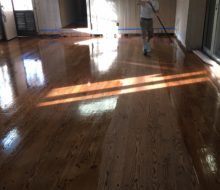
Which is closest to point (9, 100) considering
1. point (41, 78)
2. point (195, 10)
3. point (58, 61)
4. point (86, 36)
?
point (41, 78)

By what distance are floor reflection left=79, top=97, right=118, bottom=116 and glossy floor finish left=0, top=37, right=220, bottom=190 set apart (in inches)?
0.5

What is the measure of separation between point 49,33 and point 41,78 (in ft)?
14.1

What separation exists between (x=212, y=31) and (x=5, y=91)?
Result: 13.1ft

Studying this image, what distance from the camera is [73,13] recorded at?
9.38 metres

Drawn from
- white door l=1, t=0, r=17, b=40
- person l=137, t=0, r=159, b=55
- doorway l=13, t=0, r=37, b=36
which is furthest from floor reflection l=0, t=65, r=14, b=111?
doorway l=13, t=0, r=37, b=36

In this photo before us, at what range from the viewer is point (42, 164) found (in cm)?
224

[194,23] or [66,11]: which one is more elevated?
[66,11]

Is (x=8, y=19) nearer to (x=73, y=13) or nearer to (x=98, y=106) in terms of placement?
(x=73, y=13)

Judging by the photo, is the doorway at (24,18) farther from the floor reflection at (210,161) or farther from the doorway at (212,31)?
the floor reflection at (210,161)

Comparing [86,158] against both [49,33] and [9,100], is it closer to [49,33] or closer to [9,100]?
[9,100]

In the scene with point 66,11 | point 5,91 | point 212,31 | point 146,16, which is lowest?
point 5,91

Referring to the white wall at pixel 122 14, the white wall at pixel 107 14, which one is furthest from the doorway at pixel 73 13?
the white wall at pixel 122 14

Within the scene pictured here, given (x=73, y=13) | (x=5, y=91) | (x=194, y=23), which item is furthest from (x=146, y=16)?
(x=73, y=13)

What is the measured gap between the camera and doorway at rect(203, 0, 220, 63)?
498 centimetres
